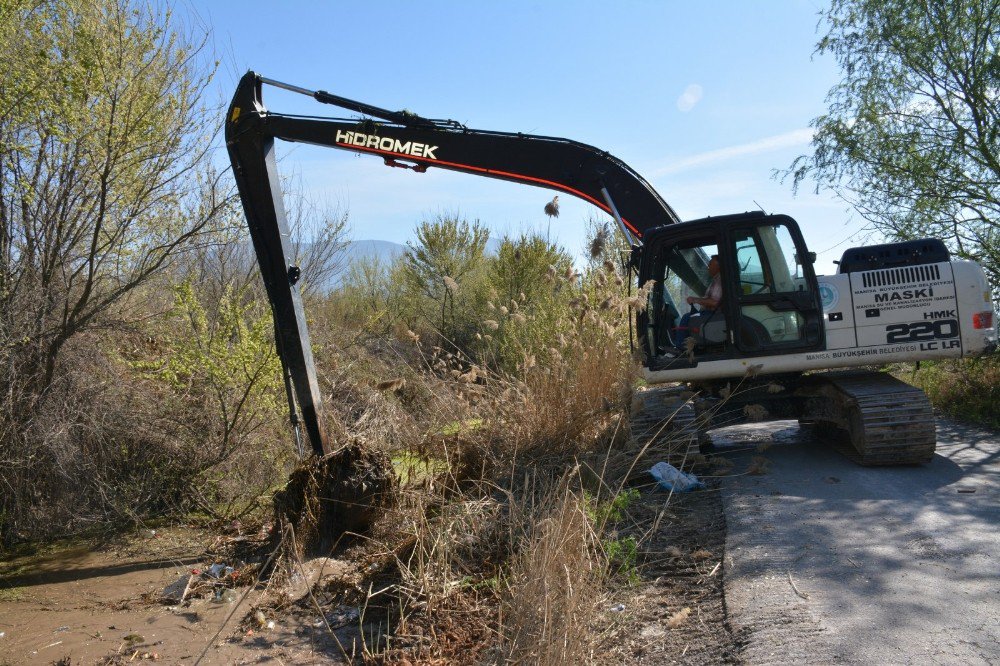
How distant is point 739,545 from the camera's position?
5520 millimetres

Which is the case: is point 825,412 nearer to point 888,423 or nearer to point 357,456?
point 888,423

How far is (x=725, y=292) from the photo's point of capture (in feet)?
26.1

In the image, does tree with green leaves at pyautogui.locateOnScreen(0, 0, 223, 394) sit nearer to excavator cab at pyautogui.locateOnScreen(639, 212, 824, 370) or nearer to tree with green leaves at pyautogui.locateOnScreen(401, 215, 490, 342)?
excavator cab at pyautogui.locateOnScreen(639, 212, 824, 370)

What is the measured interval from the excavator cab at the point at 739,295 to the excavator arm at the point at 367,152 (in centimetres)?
62

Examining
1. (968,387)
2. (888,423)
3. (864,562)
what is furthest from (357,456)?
Result: (968,387)

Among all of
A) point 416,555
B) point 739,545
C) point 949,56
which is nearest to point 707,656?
point 739,545

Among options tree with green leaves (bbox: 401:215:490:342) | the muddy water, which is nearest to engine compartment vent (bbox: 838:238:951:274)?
the muddy water

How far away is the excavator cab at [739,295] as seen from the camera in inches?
310

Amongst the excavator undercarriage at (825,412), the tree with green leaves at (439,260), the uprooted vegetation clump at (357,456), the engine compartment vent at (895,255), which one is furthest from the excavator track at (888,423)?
the tree with green leaves at (439,260)

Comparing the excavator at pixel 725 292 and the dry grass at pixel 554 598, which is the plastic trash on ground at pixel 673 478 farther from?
the dry grass at pixel 554 598

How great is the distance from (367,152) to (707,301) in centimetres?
365

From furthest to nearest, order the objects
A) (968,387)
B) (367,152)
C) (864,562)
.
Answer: (968,387), (367,152), (864,562)

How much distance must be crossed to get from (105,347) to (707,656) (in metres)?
6.70

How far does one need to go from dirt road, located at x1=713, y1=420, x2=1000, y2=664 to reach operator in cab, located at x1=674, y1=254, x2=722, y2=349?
4.70ft
